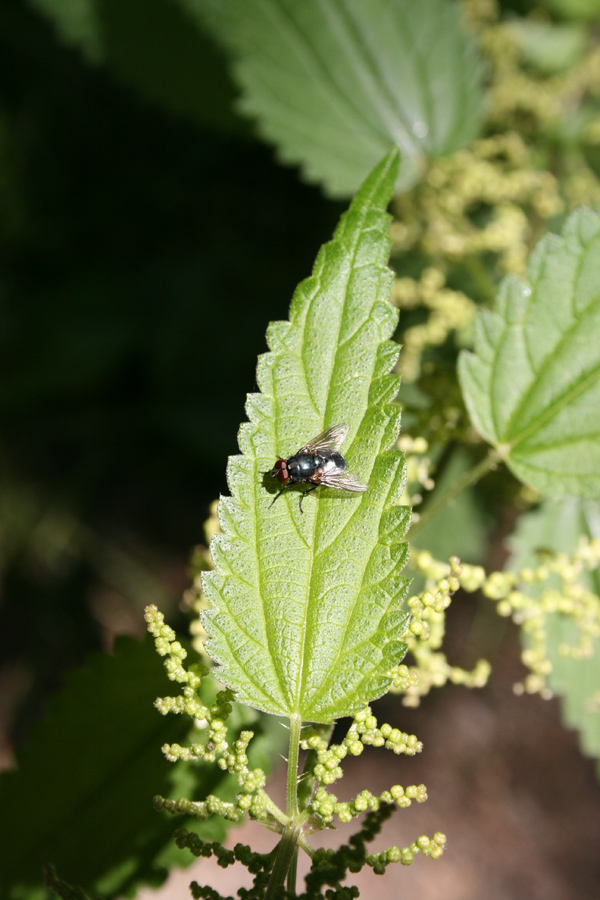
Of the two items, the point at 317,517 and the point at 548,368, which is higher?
the point at 548,368

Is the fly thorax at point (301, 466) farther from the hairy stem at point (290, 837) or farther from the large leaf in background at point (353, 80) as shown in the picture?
the large leaf in background at point (353, 80)

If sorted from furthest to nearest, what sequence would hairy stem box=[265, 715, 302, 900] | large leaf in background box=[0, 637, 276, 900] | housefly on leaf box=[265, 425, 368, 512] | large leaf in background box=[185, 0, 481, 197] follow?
1. large leaf in background box=[185, 0, 481, 197]
2. large leaf in background box=[0, 637, 276, 900]
3. housefly on leaf box=[265, 425, 368, 512]
4. hairy stem box=[265, 715, 302, 900]

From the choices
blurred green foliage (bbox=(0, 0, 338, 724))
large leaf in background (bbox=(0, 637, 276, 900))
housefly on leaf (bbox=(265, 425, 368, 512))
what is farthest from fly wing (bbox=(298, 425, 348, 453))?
blurred green foliage (bbox=(0, 0, 338, 724))

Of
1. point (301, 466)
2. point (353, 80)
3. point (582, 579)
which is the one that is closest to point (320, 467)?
point (301, 466)

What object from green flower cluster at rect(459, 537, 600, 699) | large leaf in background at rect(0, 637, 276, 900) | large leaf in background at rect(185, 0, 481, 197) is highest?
large leaf in background at rect(185, 0, 481, 197)

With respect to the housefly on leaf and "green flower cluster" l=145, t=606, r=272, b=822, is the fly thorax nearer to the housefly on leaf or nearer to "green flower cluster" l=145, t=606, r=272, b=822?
the housefly on leaf

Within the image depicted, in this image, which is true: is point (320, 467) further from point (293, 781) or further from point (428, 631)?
point (293, 781)
